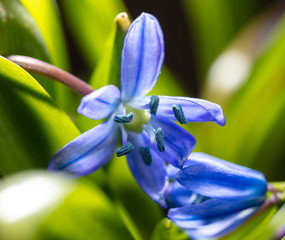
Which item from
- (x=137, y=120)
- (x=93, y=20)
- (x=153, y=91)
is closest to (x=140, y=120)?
(x=137, y=120)

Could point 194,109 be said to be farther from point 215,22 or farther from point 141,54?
point 215,22

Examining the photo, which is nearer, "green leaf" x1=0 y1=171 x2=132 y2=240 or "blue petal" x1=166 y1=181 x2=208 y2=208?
"green leaf" x1=0 y1=171 x2=132 y2=240

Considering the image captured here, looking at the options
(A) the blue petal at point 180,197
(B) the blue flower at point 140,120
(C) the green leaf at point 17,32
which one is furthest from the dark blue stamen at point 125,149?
(C) the green leaf at point 17,32

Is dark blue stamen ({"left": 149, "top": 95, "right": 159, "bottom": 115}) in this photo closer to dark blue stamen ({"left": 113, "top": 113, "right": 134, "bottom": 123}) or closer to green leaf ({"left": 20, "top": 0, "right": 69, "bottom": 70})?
dark blue stamen ({"left": 113, "top": 113, "right": 134, "bottom": 123})

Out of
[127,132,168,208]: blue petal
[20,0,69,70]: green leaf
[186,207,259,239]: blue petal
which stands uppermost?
[20,0,69,70]: green leaf

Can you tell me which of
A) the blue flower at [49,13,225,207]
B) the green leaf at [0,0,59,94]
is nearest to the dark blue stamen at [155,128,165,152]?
the blue flower at [49,13,225,207]

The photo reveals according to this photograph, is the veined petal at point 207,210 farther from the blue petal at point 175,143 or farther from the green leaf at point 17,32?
the green leaf at point 17,32

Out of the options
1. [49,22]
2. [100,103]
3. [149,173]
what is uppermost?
[49,22]
